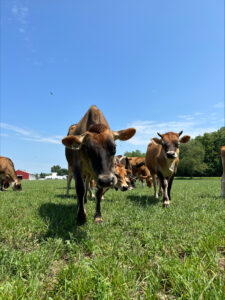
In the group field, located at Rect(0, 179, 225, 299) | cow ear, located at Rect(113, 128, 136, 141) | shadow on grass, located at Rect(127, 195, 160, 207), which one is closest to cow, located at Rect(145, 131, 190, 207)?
shadow on grass, located at Rect(127, 195, 160, 207)

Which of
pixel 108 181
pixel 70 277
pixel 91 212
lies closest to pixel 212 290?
pixel 70 277

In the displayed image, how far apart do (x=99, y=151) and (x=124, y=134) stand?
108 centimetres

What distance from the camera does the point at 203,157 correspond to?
64438 mm

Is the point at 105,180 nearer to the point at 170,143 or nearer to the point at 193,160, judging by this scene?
the point at 170,143

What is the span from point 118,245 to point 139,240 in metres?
0.45

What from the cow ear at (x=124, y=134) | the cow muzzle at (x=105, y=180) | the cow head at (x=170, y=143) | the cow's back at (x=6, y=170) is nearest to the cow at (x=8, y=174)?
the cow's back at (x=6, y=170)

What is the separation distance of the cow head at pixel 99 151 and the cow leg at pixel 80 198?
488 mm

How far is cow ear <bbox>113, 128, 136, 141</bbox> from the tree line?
6231cm

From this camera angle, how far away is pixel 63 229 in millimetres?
3795

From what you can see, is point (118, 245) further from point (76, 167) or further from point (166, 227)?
point (76, 167)

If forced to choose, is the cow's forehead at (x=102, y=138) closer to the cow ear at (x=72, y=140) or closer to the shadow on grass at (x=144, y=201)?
the cow ear at (x=72, y=140)

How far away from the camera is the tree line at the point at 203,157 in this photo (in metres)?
63.2

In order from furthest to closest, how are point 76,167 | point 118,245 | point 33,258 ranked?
point 76,167, point 118,245, point 33,258

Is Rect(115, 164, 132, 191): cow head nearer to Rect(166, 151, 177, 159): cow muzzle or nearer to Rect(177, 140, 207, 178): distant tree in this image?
Rect(166, 151, 177, 159): cow muzzle
